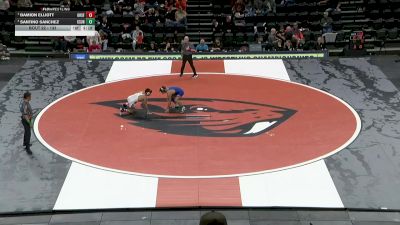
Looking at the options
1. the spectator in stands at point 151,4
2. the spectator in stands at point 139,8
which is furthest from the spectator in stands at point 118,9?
the spectator in stands at point 151,4

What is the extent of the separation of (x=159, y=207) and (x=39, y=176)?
3.06 metres

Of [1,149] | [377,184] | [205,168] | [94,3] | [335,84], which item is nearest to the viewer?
[377,184]

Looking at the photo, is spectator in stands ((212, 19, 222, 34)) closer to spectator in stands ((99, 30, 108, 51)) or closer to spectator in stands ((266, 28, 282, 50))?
spectator in stands ((266, 28, 282, 50))

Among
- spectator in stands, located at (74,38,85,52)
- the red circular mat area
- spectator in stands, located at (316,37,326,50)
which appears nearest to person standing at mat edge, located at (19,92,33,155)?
the red circular mat area

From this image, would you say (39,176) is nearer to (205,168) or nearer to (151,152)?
(151,152)

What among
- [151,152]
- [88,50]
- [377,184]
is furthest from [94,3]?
[377,184]

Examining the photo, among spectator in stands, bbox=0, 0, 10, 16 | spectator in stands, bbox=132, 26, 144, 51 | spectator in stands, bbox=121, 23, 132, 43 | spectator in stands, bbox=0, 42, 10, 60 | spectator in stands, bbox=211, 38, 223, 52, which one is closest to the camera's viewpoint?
spectator in stands, bbox=0, 42, 10, 60

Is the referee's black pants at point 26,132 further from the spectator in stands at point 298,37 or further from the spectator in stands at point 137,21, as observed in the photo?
the spectator in stands at point 298,37

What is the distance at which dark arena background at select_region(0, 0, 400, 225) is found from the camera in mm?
12406

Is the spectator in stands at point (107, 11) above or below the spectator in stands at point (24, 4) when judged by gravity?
below

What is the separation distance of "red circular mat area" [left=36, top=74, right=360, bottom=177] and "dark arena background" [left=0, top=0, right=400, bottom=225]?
0.06 meters

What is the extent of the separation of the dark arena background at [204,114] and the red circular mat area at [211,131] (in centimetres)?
6

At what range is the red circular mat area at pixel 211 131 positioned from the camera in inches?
563

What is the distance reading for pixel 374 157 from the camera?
14.5 metres
